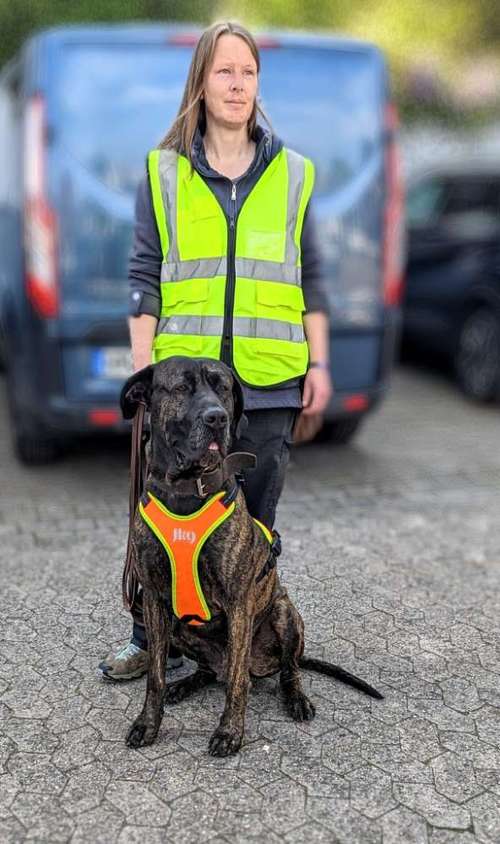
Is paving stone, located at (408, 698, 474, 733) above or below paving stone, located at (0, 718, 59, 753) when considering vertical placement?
above

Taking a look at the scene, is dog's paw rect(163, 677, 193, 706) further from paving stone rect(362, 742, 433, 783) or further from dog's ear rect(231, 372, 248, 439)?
dog's ear rect(231, 372, 248, 439)

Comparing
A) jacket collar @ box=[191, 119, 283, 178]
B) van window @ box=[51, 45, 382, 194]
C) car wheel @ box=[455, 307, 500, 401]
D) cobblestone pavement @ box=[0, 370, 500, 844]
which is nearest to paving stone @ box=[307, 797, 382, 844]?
cobblestone pavement @ box=[0, 370, 500, 844]

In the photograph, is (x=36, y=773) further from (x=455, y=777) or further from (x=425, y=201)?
(x=425, y=201)

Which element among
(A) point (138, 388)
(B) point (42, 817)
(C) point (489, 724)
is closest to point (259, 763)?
(B) point (42, 817)

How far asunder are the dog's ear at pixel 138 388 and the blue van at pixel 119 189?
2435 millimetres

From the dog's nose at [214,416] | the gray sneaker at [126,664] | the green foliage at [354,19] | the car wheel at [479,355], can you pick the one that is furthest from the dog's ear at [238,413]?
the green foliage at [354,19]

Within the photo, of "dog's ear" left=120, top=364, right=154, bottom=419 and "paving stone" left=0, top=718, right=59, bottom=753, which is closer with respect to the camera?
"dog's ear" left=120, top=364, right=154, bottom=419

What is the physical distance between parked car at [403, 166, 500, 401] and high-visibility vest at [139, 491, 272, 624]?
555 centimetres

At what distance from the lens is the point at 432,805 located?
3.12 meters

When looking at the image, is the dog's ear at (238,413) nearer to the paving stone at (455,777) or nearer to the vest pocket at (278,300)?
the vest pocket at (278,300)

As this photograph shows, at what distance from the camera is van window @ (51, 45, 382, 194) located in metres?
5.61

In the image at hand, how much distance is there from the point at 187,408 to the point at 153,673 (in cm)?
90

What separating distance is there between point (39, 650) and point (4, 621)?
0.33 m

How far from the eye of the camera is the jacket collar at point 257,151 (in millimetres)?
3422
